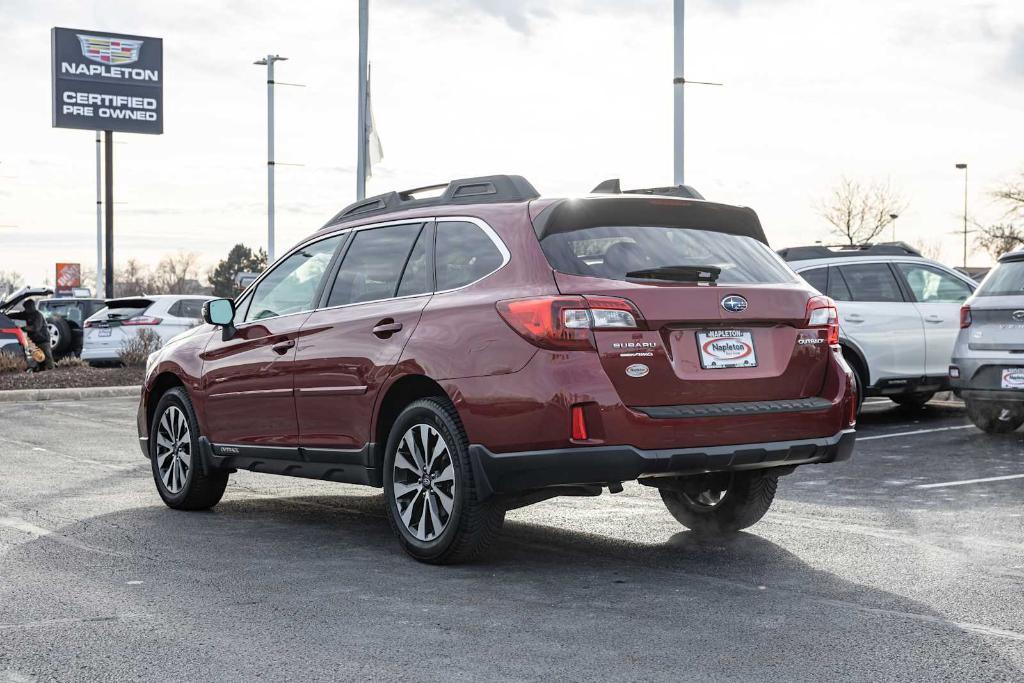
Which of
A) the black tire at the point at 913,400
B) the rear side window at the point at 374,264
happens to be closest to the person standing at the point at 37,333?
the black tire at the point at 913,400

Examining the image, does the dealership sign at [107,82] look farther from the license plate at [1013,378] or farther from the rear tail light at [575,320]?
the rear tail light at [575,320]

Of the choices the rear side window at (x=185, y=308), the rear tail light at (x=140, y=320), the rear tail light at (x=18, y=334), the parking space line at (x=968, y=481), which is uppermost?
the rear side window at (x=185, y=308)

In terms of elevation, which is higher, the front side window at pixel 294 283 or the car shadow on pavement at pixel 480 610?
the front side window at pixel 294 283

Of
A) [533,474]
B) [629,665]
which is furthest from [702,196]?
[629,665]

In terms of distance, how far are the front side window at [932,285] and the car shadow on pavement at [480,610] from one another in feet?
23.9

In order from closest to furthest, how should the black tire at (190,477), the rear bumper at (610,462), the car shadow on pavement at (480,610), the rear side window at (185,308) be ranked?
1. the car shadow on pavement at (480,610)
2. the rear bumper at (610,462)
3. the black tire at (190,477)
4. the rear side window at (185,308)

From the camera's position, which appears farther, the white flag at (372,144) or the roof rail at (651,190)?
the white flag at (372,144)

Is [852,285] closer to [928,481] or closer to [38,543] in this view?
[928,481]

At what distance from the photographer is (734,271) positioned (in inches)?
244

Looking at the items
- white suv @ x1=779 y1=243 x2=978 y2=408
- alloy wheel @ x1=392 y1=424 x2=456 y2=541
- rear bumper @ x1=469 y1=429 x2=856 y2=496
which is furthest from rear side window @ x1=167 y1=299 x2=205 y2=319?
rear bumper @ x1=469 y1=429 x2=856 y2=496

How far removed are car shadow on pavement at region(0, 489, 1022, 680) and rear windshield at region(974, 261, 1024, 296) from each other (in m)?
5.44

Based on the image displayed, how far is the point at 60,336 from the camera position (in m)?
27.6

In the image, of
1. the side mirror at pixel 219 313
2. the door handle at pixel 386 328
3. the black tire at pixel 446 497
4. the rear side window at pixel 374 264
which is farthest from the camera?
the side mirror at pixel 219 313

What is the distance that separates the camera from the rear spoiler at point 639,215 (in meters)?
6.12
